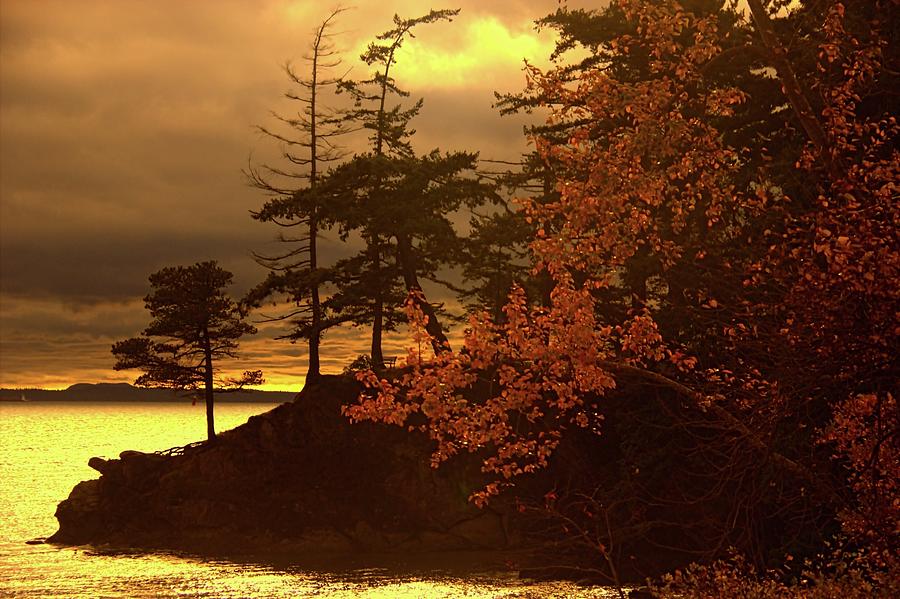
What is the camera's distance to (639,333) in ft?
53.6

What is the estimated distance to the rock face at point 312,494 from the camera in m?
41.8

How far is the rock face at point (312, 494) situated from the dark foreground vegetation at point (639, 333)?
0.41ft

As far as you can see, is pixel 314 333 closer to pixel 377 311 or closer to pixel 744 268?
pixel 377 311

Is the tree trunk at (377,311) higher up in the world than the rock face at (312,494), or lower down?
higher up

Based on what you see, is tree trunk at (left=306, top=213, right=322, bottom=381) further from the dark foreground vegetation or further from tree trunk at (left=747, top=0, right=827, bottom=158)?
tree trunk at (left=747, top=0, right=827, bottom=158)

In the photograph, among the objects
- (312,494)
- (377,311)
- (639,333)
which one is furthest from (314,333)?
(639,333)

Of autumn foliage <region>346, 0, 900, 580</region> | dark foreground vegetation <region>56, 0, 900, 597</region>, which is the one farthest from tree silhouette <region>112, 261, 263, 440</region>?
autumn foliage <region>346, 0, 900, 580</region>

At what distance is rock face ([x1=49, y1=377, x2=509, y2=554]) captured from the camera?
41781mm

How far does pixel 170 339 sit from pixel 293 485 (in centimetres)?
2228

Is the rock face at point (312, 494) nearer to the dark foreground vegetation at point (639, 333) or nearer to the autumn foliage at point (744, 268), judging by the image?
the dark foreground vegetation at point (639, 333)

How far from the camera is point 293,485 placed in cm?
4334

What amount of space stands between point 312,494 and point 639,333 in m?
29.6

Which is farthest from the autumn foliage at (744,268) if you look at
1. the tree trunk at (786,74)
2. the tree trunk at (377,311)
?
the tree trunk at (377,311)

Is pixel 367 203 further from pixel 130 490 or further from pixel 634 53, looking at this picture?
pixel 130 490
